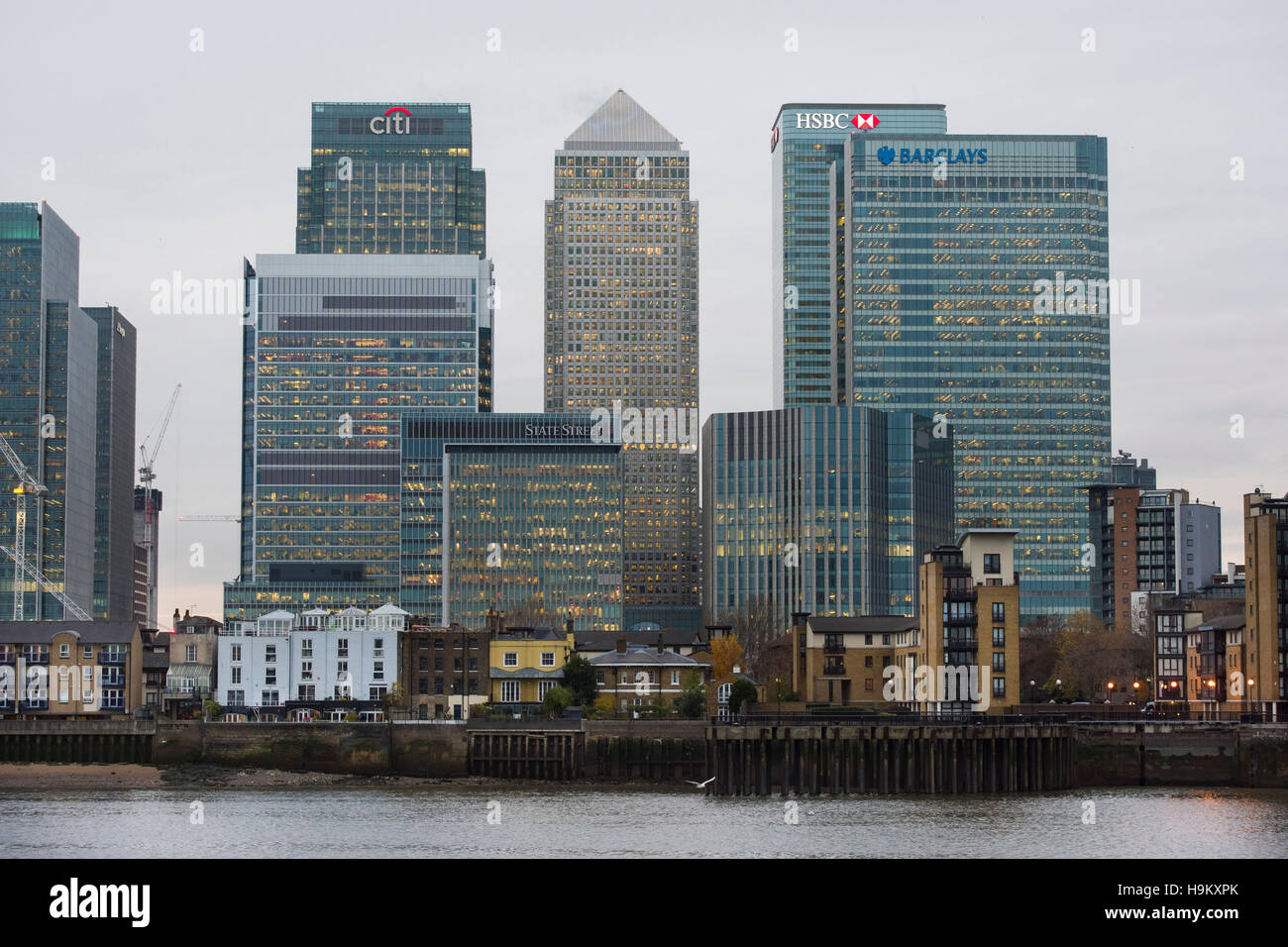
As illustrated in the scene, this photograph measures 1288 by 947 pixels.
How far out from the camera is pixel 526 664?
145m

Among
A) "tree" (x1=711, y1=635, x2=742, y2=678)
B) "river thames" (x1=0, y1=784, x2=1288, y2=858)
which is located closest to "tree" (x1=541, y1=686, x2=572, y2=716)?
"river thames" (x1=0, y1=784, x2=1288, y2=858)

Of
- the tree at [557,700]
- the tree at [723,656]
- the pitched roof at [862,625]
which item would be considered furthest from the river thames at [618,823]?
the tree at [723,656]

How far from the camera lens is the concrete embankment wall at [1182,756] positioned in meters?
109

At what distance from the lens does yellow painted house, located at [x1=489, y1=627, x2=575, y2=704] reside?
466 ft

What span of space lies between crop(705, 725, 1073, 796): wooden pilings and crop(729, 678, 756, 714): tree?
928 inches

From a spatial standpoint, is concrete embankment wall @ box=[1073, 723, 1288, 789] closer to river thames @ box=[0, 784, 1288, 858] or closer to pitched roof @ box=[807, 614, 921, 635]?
river thames @ box=[0, 784, 1288, 858]

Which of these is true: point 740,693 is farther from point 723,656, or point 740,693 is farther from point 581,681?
point 723,656

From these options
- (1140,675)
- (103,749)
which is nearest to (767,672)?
(1140,675)

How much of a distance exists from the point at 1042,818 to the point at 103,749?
64952 mm
